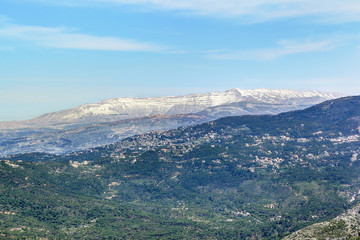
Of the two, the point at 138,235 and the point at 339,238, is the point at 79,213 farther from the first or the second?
the point at 339,238

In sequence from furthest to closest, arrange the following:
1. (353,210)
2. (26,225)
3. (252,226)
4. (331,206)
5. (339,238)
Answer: (331,206)
(252,226)
(26,225)
(353,210)
(339,238)

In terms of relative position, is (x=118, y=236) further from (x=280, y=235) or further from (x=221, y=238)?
(x=280, y=235)

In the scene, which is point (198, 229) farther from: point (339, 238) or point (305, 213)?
point (339, 238)

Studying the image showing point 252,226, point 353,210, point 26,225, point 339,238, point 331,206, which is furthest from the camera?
point 331,206

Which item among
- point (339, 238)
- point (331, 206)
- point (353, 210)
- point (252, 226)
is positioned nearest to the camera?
point (339, 238)

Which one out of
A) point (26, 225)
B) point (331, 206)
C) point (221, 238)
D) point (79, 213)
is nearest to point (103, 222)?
point (79, 213)

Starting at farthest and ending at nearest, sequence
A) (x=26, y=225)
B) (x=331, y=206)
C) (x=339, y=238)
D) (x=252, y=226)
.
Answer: (x=331, y=206), (x=252, y=226), (x=26, y=225), (x=339, y=238)

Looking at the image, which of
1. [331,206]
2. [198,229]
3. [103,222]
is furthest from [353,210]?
[103,222]

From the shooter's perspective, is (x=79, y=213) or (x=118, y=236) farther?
(x=79, y=213)
